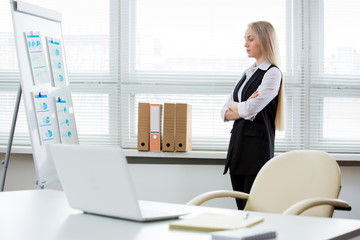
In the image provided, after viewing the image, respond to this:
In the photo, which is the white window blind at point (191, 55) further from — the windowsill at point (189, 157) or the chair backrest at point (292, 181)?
the chair backrest at point (292, 181)

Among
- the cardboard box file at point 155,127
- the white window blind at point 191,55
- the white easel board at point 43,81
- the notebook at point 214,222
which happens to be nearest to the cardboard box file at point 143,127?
the cardboard box file at point 155,127

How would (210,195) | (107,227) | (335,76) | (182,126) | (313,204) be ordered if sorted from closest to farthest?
(107,227), (313,204), (210,195), (182,126), (335,76)

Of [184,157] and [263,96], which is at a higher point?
[263,96]

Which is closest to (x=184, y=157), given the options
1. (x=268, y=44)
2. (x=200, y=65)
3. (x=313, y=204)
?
(x=200, y=65)

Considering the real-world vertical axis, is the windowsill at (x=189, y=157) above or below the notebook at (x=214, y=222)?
below

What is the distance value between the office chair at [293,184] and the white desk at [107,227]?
1.92 feet

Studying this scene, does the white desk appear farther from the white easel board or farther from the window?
the window

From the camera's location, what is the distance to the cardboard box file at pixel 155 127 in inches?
147

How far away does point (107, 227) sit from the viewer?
138 centimetres

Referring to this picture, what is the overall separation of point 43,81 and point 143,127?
888 millimetres

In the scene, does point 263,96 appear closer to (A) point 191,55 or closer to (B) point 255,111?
(B) point 255,111

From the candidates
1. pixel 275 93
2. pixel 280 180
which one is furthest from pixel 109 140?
pixel 280 180

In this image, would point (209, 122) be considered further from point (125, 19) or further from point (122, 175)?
point (122, 175)

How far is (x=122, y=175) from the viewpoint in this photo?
138 centimetres
